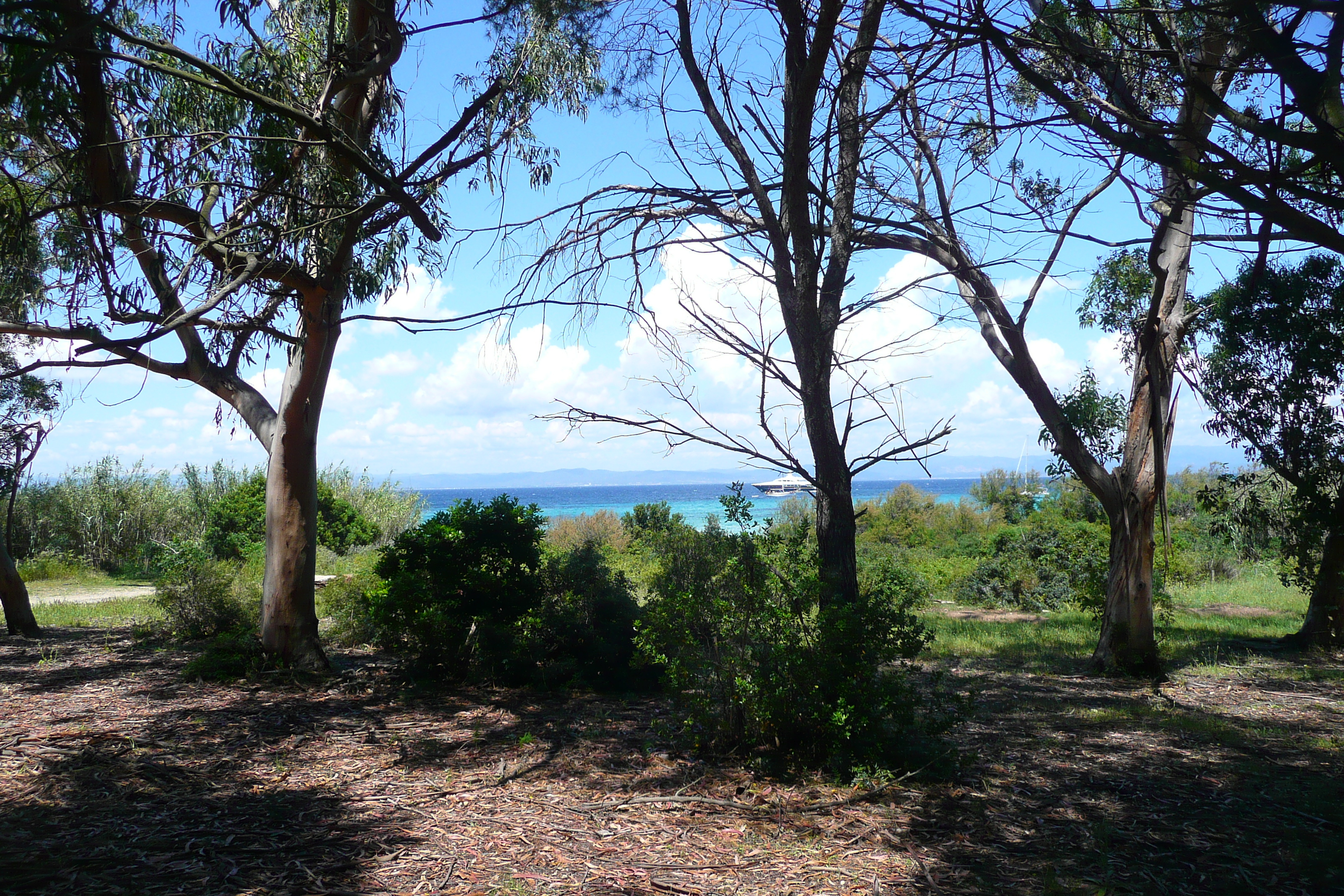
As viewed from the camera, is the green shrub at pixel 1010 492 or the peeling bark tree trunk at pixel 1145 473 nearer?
the peeling bark tree trunk at pixel 1145 473

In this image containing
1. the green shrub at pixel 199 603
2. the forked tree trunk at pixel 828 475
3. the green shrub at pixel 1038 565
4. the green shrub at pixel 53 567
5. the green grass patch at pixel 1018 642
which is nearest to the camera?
the forked tree trunk at pixel 828 475

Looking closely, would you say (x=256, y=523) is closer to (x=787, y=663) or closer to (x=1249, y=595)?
A: (x=787, y=663)

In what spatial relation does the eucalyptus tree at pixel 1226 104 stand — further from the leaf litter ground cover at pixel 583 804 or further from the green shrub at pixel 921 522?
the green shrub at pixel 921 522

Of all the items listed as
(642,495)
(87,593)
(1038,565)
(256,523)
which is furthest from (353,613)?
(642,495)

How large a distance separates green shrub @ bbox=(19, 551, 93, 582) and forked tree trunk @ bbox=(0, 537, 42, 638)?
9.19 metres

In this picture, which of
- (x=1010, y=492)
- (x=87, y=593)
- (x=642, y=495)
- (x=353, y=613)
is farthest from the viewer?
(x=642, y=495)

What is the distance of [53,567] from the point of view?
1752 centimetres

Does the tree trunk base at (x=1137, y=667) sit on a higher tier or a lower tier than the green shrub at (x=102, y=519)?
lower

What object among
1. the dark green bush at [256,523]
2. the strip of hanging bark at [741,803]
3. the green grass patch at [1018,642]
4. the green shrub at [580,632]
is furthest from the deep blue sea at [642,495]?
the strip of hanging bark at [741,803]

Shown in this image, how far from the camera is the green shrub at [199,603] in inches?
328

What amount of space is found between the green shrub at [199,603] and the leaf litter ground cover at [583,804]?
6.17 feet

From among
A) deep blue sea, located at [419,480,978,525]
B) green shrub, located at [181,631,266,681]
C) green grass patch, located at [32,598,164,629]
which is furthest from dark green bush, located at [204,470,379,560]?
deep blue sea, located at [419,480,978,525]

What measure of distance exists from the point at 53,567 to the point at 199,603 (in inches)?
479

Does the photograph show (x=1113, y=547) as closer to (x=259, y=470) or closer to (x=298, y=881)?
(x=298, y=881)
